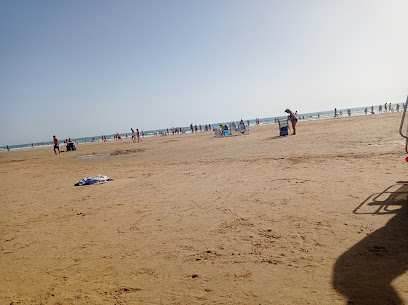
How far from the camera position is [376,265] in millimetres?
2867

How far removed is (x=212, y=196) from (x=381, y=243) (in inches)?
143

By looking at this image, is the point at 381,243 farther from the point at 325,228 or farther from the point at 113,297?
the point at 113,297

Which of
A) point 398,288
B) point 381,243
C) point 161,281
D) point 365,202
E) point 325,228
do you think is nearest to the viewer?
point 398,288

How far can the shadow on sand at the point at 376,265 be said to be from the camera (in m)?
2.44

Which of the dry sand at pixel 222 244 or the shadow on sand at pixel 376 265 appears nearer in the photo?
the shadow on sand at pixel 376 265

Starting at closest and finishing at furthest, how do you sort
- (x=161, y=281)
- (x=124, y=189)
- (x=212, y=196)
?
(x=161, y=281) < (x=212, y=196) < (x=124, y=189)

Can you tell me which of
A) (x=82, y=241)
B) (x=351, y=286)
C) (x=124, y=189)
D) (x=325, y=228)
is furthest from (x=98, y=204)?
(x=351, y=286)

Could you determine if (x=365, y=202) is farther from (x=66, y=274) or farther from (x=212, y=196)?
(x=66, y=274)

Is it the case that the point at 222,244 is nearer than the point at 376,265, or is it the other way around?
the point at 376,265

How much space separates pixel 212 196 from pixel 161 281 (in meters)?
3.37

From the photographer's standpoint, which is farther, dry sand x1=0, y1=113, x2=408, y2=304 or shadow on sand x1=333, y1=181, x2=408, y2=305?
dry sand x1=0, y1=113, x2=408, y2=304

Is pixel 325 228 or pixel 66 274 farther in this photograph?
pixel 325 228

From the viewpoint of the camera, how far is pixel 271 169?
8.58 m

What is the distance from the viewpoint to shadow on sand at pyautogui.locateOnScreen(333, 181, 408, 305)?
8.00 feet
